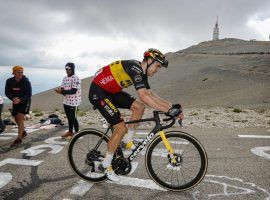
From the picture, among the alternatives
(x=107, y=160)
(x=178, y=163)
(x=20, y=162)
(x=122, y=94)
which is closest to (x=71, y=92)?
(x=20, y=162)

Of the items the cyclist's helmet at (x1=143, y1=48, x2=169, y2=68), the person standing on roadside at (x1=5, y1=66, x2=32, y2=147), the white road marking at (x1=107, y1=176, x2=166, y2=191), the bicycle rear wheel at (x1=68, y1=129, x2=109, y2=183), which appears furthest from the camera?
the person standing on roadside at (x1=5, y1=66, x2=32, y2=147)

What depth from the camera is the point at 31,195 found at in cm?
523

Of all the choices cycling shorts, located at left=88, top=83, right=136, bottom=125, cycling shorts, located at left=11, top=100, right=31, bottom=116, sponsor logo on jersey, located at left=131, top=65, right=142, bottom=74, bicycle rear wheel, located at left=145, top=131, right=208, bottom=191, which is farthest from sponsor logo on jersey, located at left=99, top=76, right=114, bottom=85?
cycling shorts, located at left=11, top=100, right=31, bottom=116

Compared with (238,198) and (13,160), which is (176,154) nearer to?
(238,198)

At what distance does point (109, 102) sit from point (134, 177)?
66.9 inches

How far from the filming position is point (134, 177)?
6000 mm

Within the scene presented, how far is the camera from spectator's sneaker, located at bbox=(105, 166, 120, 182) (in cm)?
532

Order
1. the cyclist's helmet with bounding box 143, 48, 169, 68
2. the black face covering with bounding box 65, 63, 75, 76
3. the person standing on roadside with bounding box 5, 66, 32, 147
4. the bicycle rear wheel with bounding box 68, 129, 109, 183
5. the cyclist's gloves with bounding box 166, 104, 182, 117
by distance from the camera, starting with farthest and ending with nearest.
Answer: the black face covering with bounding box 65, 63, 75, 76, the person standing on roadside with bounding box 5, 66, 32, 147, the bicycle rear wheel with bounding box 68, 129, 109, 183, the cyclist's helmet with bounding box 143, 48, 169, 68, the cyclist's gloves with bounding box 166, 104, 182, 117

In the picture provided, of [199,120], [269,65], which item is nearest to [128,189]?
[199,120]

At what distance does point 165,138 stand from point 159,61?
4.41 feet

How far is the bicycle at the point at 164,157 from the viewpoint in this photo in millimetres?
5129

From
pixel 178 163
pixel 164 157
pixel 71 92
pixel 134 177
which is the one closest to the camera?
pixel 178 163

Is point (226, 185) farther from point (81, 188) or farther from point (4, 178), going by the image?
point (4, 178)

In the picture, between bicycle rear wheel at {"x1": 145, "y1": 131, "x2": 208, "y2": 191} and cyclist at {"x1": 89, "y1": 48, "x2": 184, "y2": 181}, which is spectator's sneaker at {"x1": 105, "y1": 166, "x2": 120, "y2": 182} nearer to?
cyclist at {"x1": 89, "y1": 48, "x2": 184, "y2": 181}
